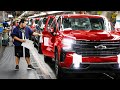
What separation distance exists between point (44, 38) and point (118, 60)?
422 centimetres

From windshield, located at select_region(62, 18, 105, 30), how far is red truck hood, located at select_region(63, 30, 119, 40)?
456 millimetres

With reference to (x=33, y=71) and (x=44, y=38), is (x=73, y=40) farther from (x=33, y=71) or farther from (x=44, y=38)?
(x=44, y=38)

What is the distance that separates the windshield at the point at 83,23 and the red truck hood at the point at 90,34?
1.50 ft

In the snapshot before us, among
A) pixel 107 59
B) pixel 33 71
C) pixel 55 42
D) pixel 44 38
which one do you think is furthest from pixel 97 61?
pixel 44 38

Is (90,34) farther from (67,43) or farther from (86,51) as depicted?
(67,43)

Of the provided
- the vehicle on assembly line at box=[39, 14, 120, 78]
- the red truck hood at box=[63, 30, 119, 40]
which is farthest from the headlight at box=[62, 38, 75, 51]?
the red truck hood at box=[63, 30, 119, 40]

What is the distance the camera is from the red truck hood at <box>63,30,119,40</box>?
1034 centimetres

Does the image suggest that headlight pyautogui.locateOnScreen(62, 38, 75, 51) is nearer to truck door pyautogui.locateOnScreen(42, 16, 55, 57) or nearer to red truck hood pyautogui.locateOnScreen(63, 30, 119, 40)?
red truck hood pyautogui.locateOnScreen(63, 30, 119, 40)

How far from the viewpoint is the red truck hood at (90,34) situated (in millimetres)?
10336

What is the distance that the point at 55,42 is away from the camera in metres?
11.5

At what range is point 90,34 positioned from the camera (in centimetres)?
1065

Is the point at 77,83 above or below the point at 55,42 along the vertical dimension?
below

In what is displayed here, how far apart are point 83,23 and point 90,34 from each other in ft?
4.23

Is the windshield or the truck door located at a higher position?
the windshield
